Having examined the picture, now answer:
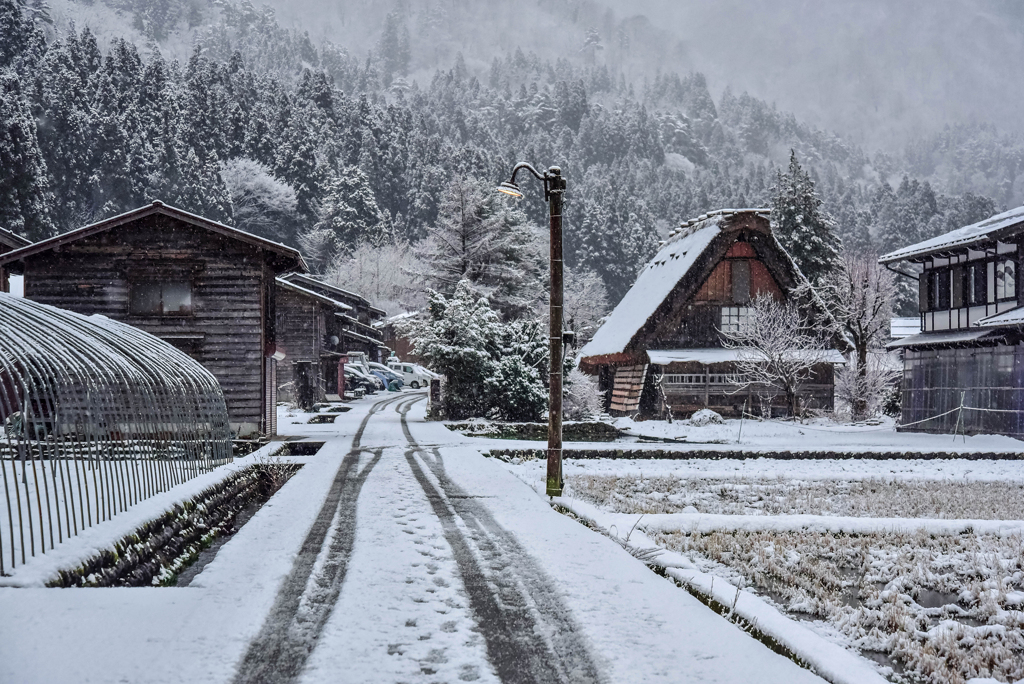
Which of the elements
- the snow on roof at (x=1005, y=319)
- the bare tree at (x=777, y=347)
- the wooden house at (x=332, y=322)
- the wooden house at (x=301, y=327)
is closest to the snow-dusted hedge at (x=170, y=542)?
the snow on roof at (x=1005, y=319)

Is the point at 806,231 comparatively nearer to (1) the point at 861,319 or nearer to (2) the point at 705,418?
(1) the point at 861,319

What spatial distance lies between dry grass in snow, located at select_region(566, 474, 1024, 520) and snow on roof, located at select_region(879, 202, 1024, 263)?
1394 centimetres

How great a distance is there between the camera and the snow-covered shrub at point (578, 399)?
3588 centimetres

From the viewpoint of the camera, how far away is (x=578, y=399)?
36.9 m

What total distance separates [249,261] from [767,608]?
2271 centimetres

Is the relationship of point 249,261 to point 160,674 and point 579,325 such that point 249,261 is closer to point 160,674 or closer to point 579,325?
point 160,674

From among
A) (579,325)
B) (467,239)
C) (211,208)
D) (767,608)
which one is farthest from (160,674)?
(211,208)

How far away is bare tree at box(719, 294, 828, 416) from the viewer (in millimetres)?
34312

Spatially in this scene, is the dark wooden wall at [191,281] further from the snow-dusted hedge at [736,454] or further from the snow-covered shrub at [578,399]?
the snow-covered shrub at [578,399]

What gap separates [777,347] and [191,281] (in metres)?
23.1

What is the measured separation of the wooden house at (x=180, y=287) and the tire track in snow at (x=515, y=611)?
54.4ft

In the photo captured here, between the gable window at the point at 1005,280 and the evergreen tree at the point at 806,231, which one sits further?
the evergreen tree at the point at 806,231

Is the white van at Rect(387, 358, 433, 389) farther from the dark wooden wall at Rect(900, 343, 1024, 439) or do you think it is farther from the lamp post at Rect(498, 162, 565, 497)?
the lamp post at Rect(498, 162, 565, 497)

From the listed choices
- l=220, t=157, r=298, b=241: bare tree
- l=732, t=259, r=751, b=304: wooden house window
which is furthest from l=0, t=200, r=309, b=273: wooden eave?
l=220, t=157, r=298, b=241: bare tree
